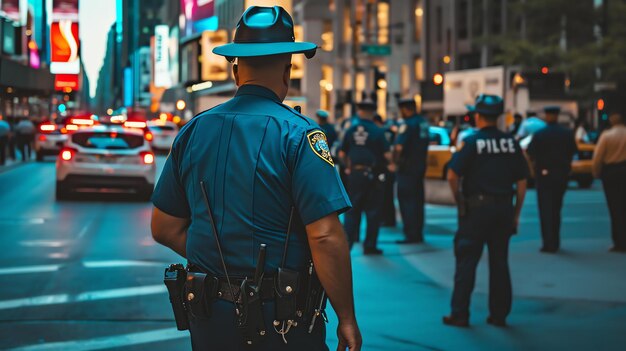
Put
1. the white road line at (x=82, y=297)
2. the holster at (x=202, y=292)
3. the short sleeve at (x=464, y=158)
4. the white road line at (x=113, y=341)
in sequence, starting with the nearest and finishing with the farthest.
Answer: the holster at (x=202, y=292)
the white road line at (x=113, y=341)
the short sleeve at (x=464, y=158)
the white road line at (x=82, y=297)

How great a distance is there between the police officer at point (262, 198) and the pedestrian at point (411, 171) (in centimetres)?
1172

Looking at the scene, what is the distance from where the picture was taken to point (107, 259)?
13.9 metres

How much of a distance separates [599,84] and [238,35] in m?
39.1

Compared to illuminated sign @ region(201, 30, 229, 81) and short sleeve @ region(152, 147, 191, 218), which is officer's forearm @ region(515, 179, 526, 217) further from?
illuminated sign @ region(201, 30, 229, 81)

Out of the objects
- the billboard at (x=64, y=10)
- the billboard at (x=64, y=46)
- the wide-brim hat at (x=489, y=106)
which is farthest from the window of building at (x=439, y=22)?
the wide-brim hat at (x=489, y=106)

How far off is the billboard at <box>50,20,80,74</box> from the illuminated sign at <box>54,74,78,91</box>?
2.32 feet

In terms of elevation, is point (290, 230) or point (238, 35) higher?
point (238, 35)

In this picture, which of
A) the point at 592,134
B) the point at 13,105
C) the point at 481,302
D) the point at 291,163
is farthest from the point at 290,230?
the point at 13,105

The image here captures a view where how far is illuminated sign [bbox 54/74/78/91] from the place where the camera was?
116750 mm

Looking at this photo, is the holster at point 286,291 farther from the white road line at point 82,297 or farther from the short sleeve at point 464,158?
the white road line at point 82,297

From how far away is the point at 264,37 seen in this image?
4.26 m

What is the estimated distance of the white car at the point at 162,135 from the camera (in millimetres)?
58625

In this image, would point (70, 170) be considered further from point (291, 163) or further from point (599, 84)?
point (599, 84)

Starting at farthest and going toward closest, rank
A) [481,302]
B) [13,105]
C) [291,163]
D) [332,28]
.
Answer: [332,28]
[13,105]
[481,302]
[291,163]
